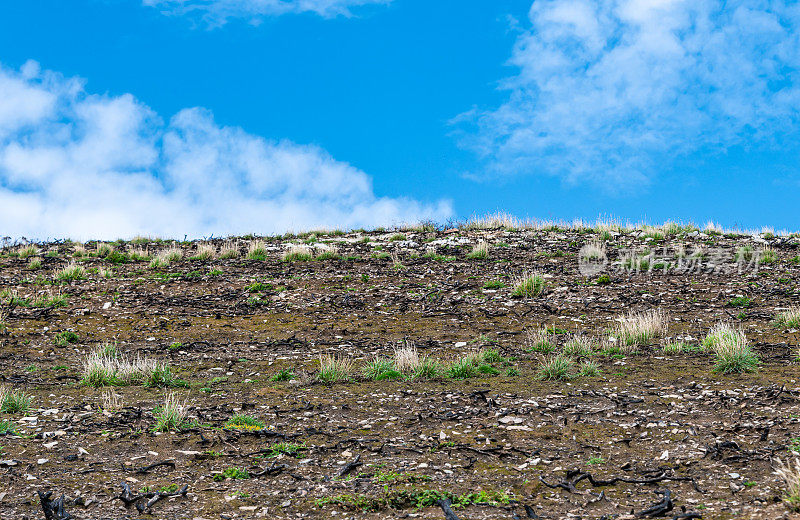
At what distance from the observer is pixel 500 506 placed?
5.48m

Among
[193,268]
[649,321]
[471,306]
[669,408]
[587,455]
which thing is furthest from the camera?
[193,268]

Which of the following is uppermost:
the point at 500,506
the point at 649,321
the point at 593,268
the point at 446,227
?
the point at 446,227

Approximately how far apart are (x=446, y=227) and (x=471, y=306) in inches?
413

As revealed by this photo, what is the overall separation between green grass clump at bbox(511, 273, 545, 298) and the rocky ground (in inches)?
9.6

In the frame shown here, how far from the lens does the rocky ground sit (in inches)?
229

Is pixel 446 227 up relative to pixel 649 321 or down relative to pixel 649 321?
up

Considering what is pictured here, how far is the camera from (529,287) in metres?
16.6

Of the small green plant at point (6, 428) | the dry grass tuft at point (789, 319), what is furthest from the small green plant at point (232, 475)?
the dry grass tuft at point (789, 319)

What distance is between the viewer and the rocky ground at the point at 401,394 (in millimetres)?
5820

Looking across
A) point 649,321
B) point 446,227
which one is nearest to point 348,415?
point 649,321

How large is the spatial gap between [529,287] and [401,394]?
8374 millimetres

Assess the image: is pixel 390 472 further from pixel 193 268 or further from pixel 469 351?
pixel 193 268

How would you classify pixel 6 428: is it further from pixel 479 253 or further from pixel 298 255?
pixel 479 253

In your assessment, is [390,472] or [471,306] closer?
[390,472]
